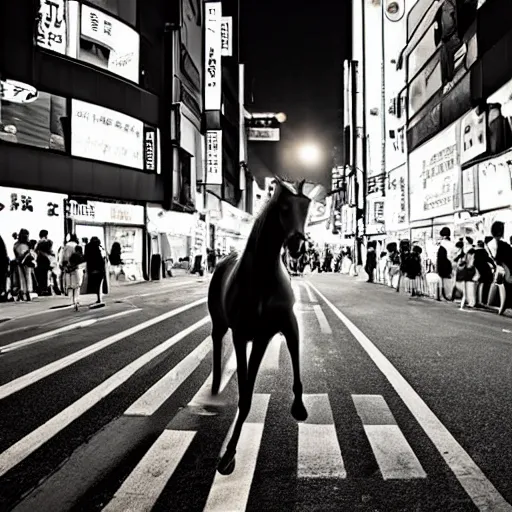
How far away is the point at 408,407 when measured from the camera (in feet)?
16.0

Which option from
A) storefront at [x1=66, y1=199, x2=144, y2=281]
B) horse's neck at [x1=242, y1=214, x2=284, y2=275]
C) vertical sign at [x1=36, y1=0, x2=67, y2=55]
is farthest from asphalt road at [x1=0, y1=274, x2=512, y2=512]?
vertical sign at [x1=36, y1=0, x2=67, y2=55]

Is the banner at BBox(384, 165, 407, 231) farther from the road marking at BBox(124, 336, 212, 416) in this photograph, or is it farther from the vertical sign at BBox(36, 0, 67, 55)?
the road marking at BBox(124, 336, 212, 416)

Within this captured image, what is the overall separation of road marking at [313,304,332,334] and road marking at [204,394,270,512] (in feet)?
18.8

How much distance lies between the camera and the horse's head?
3.14 m

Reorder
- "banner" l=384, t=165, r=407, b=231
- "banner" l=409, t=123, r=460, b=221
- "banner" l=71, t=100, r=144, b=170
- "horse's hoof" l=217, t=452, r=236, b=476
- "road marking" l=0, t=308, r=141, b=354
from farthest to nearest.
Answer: "banner" l=384, t=165, r=407, b=231 < "banner" l=71, t=100, r=144, b=170 < "banner" l=409, t=123, r=460, b=221 < "road marking" l=0, t=308, r=141, b=354 < "horse's hoof" l=217, t=452, r=236, b=476

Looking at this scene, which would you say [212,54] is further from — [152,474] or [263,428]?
[152,474]

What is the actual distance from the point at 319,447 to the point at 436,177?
858 inches

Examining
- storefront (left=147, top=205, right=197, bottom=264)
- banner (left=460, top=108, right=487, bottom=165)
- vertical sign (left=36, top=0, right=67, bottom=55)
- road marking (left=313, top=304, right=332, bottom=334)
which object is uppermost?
vertical sign (left=36, top=0, right=67, bottom=55)

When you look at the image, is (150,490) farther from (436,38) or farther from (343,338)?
(436,38)

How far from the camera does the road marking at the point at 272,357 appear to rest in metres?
6.86

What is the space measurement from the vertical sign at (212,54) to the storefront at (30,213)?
21.5 m

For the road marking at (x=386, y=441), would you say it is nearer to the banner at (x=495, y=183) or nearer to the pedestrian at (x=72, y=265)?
the pedestrian at (x=72, y=265)

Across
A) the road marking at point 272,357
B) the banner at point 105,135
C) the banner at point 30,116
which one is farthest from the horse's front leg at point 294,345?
the banner at point 105,135

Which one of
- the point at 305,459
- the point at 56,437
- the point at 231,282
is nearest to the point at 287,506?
the point at 305,459
